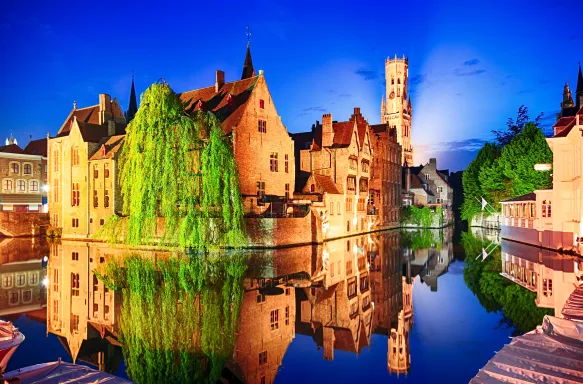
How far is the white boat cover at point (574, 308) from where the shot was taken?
36.9 feet

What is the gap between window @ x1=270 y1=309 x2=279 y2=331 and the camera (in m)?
13.6

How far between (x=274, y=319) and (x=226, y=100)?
29528mm

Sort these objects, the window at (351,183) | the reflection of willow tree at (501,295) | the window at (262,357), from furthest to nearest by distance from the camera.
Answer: the window at (351,183)
the reflection of willow tree at (501,295)
the window at (262,357)

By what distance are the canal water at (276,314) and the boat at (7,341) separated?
265 centimetres

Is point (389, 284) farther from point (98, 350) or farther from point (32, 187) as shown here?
point (32, 187)

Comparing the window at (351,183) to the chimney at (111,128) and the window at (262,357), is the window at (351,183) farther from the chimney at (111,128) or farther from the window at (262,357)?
the window at (262,357)

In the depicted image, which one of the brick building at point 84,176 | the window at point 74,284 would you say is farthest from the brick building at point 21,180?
the window at point 74,284

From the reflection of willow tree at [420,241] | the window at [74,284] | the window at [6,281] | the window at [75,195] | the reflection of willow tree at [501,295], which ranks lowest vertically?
the reflection of willow tree at [420,241]

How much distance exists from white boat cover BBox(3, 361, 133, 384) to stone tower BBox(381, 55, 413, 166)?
436 ft

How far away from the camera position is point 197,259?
27609mm

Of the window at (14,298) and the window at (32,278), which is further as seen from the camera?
the window at (32,278)

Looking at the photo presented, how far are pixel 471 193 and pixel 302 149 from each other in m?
30.3

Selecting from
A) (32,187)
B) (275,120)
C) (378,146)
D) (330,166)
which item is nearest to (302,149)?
(330,166)

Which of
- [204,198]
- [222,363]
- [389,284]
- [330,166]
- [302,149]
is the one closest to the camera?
[222,363]
